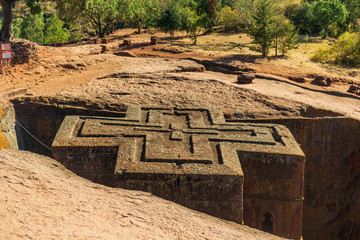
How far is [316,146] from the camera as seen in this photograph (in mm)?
7910

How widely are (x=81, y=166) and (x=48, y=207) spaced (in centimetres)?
202

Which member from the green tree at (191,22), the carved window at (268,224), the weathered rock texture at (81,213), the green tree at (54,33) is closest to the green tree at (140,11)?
the green tree at (191,22)

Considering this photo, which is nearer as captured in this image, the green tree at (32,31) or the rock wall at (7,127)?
the rock wall at (7,127)

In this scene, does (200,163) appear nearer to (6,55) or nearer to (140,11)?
(6,55)

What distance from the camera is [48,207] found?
3307 mm

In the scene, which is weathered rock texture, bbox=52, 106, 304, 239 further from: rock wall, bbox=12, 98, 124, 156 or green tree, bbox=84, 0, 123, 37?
green tree, bbox=84, 0, 123, 37

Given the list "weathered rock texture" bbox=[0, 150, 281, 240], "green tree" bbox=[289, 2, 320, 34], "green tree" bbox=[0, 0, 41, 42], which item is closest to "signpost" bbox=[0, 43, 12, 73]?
"green tree" bbox=[0, 0, 41, 42]

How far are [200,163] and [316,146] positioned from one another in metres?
4.05

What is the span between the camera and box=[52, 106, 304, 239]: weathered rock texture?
471cm

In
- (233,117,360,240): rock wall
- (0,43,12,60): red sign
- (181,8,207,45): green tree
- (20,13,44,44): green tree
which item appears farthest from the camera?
(20,13,44,44): green tree

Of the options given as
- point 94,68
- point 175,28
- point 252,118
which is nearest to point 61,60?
point 94,68

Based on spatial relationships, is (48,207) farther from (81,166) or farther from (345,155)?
(345,155)

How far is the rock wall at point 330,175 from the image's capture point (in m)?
7.90

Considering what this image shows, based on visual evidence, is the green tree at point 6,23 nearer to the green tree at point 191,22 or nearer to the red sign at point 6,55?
the red sign at point 6,55
